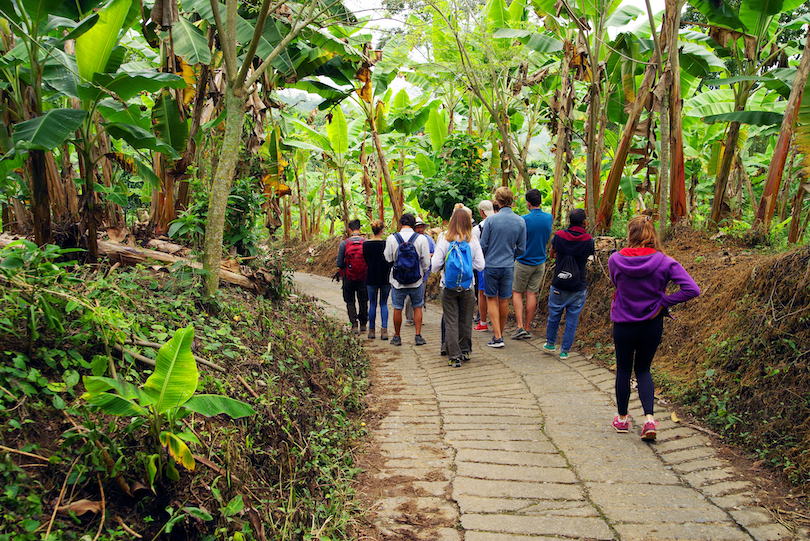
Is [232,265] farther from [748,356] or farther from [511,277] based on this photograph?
[748,356]

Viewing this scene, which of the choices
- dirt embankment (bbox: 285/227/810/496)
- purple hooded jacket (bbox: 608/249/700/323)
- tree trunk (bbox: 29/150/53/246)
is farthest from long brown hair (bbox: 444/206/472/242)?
tree trunk (bbox: 29/150/53/246)

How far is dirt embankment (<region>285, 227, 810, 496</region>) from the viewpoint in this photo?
3.94 m

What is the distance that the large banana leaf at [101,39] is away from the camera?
4.89 metres

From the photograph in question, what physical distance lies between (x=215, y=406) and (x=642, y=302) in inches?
131

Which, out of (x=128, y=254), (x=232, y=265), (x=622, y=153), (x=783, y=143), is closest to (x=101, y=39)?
(x=128, y=254)

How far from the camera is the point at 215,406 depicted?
102 inches

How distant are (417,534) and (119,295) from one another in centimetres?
262

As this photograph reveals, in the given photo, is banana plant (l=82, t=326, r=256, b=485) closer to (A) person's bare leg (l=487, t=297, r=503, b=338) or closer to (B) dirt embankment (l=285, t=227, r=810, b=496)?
(B) dirt embankment (l=285, t=227, r=810, b=496)

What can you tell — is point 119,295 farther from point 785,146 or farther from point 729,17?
point 729,17

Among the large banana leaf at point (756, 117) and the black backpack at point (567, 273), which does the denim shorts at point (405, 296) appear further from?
the large banana leaf at point (756, 117)

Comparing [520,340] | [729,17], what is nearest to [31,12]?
[520,340]

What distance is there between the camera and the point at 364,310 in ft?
28.0

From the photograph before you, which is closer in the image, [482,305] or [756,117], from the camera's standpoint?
[756,117]

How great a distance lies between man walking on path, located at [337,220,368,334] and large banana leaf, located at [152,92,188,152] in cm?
260
